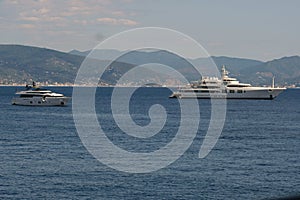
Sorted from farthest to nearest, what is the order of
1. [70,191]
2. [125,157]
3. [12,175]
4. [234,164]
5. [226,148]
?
[226,148]
[125,157]
[234,164]
[12,175]
[70,191]

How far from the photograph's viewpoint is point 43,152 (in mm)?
79062

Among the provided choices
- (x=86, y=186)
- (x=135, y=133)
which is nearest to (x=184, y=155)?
(x=86, y=186)

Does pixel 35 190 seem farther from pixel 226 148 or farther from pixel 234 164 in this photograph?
pixel 226 148

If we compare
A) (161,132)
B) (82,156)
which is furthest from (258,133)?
(82,156)

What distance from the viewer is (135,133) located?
359ft

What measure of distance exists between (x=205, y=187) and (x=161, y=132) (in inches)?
2191

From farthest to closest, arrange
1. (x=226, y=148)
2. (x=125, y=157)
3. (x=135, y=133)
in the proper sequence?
(x=135, y=133), (x=226, y=148), (x=125, y=157)

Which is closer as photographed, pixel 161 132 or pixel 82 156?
pixel 82 156

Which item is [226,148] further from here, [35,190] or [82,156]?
[35,190]

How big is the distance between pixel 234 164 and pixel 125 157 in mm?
12777

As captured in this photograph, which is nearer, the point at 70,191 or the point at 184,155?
the point at 70,191

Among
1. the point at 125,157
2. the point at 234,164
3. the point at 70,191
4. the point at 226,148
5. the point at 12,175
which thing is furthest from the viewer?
the point at 226,148

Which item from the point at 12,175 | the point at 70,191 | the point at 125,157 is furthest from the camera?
the point at 125,157

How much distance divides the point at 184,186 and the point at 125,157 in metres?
18.8
